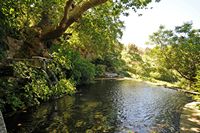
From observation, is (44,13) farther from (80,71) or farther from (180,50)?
(180,50)

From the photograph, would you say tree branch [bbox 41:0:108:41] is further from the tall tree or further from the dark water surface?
the dark water surface

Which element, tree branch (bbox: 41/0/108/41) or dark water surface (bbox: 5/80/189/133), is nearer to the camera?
dark water surface (bbox: 5/80/189/133)

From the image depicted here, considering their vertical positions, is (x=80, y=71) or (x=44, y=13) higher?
(x=44, y=13)

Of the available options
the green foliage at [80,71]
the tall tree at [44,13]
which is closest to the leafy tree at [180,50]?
the green foliage at [80,71]

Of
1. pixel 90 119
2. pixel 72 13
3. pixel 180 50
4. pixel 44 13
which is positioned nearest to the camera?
pixel 90 119

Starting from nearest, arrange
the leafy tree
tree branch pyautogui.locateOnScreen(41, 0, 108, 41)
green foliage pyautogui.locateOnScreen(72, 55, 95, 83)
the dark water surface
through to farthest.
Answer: the dark water surface, tree branch pyautogui.locateOnScreen(41, 0, 108, 41), green foliage pyautogui.locateOnScreen(72, 55, 95, 83), the leafy tree

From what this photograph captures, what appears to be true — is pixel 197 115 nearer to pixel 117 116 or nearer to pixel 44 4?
pixel 117 116

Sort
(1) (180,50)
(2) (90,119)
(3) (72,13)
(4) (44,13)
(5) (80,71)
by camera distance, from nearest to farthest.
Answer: (2) (90,119), (3) (72,13), (4) (44,13), (5) (80,71), (1) (180,50)

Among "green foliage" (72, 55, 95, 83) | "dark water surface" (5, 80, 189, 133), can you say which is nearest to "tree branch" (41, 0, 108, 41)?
"dark water surface" (5, 80, 189, 133)

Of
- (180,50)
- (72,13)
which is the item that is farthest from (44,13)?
(180,50)

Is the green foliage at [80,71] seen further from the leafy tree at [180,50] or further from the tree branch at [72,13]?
the leafy tree at [180,50]

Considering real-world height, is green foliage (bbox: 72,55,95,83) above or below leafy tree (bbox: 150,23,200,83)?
below

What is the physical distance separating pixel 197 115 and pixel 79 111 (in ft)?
25.6

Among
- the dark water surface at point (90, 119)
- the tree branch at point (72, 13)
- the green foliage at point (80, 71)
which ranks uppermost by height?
the tree branch at point (72, 13)
